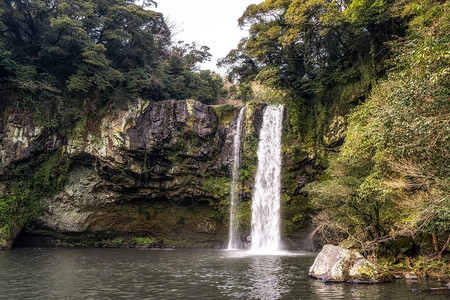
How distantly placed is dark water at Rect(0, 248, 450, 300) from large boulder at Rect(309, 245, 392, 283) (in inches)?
16.0

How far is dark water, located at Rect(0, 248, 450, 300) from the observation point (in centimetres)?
763

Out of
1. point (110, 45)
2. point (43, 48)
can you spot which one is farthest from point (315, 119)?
point (43, 48)

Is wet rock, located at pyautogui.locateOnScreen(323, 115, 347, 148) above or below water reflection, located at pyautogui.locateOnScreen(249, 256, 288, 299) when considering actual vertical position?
above

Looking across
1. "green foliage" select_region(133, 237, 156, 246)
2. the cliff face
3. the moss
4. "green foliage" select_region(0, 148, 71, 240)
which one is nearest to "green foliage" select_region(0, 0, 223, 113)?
the cliff face

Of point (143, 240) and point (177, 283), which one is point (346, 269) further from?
point (143, 240)

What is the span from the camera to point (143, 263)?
1330cm

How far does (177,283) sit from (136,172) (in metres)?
13.6

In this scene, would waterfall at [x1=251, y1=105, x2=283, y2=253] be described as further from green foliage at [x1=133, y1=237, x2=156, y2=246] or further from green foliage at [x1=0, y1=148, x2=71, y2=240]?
green foliage at [x1=0, y1=148, x2=71, y2=240]

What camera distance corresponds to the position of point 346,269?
9.34 m

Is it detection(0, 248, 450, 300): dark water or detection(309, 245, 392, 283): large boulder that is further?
detection(309, 245, 392, 283): large boulder

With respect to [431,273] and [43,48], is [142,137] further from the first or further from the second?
[431,273]

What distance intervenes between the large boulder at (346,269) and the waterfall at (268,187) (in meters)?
10.0

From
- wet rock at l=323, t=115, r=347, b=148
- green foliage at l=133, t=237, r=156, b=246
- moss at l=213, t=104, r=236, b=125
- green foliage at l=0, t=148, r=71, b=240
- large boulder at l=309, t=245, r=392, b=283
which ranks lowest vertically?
green foliage at l=133, t=237, r=156, b=246

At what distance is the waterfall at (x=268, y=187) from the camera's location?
2041 centimetres
